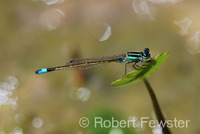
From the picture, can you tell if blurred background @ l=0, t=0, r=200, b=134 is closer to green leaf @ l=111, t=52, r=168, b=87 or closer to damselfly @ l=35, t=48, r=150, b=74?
damselfly @ l=35, t=48, r=150, b=74

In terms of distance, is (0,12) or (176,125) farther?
(0,12)

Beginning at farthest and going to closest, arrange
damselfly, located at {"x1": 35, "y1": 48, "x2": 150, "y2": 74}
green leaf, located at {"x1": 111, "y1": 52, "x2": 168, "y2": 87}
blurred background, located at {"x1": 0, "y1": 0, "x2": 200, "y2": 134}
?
damselfly, located at {"x1": 35, "y1": 48, "x2": 150, "y2": 74}, blurred background, located at {"x1": 0, "y1": 0, "x2": 200, "y2": 134}, green leaf, located at {"x1": 111, "y1": 52, "x2": 168, "y2": 87}

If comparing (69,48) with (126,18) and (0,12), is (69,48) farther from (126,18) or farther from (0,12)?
(0,12)

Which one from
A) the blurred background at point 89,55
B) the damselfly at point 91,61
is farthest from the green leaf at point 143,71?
the damselfly at point 91,61

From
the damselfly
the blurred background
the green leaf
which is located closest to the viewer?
the green leaf

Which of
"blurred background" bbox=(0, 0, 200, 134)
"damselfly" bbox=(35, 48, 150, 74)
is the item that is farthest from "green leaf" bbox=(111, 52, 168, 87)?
"damselfly" bbox=(35, 48, 150, 74)

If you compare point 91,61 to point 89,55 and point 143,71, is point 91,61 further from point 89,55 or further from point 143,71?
point 143,71

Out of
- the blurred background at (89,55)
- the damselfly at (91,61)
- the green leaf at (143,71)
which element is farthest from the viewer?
the damselfly at (91,61)

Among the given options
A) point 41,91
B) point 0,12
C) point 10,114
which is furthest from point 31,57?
point 0,12

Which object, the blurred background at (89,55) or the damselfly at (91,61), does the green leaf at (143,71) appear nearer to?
the blurred background at (89,55)
